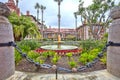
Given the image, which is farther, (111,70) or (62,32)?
(62,32)

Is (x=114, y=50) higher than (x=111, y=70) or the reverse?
higher

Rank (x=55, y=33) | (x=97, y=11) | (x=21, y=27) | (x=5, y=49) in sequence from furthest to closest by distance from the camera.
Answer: (x=55, y=33) → (x=97, y=11) → (x=21, y=27) → (x=5, y=49)

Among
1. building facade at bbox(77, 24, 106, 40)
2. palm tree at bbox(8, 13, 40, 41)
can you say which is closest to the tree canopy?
building facade at bbox(77, 24, 106, 40)

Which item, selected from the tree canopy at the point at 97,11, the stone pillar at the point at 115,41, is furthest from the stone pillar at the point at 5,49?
the tree canopy at the point at 97,11

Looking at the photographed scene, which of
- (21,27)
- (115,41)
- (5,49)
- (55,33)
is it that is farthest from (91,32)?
(5,49)

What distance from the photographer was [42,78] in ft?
14.2

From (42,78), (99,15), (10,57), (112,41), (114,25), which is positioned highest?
(99,15)

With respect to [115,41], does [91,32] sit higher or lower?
higher

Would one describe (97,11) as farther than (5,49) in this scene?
Yes

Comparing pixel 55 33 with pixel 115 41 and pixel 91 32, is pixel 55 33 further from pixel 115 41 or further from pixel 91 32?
pixel 115 41

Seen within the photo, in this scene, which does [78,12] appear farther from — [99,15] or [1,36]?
[1,36]

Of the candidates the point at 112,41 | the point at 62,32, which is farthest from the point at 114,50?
the point at 62,32

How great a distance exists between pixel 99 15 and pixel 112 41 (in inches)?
1029

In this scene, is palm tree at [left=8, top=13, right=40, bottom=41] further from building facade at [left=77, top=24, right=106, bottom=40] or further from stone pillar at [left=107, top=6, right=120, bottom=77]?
building facade at [left=77, top=24, right=106, bottom=40]
